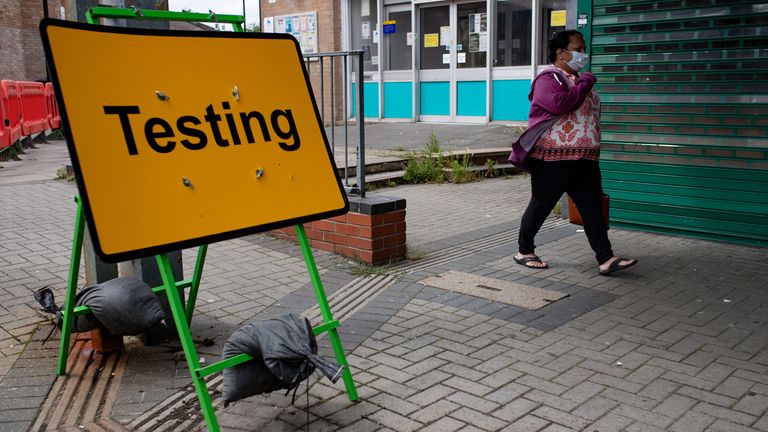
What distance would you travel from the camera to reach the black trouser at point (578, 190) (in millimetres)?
5680

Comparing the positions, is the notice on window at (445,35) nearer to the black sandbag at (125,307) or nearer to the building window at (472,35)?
the building window at (472,35)

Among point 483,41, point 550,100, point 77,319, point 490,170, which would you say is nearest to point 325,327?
point 77,319

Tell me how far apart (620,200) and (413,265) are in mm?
2429

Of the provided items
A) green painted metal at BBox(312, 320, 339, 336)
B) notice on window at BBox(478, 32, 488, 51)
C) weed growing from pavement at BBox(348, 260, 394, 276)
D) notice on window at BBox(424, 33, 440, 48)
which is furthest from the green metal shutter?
notice on window at BBox(424, 33, 440, 48)

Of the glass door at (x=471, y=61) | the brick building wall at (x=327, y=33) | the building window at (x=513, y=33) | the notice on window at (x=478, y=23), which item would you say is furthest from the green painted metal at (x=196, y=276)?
the brick building wall at (x=327, y=33)

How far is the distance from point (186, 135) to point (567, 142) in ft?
10.3

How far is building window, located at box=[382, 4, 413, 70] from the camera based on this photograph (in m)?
15.8

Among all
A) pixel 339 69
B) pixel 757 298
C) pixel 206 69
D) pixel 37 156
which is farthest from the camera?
pixel 339 69

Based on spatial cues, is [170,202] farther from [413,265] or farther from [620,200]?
[620,200]

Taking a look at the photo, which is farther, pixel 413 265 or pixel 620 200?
pixel 620 200

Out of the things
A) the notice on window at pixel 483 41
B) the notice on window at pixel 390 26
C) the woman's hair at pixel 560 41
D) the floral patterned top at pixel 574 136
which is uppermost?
the notice on window at pixel 390 26

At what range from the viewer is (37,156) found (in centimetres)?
1480

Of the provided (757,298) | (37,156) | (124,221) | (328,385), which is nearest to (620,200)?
(757,298)

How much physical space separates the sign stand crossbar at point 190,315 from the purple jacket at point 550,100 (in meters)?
2.56
